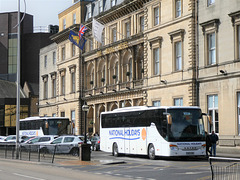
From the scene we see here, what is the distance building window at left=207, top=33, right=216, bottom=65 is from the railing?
27417 millimetres

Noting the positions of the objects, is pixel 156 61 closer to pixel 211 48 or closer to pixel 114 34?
pixel 211 48

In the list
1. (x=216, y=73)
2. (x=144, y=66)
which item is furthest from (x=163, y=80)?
(x=216, y=73)

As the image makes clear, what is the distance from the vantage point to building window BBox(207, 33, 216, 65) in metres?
41.6

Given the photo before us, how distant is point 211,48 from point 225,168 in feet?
→ 94.7

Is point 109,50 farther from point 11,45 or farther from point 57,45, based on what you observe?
point 11,45

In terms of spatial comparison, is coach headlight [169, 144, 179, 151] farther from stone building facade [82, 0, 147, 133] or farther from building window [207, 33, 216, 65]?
stone building facade [82, 0, 147, 133]

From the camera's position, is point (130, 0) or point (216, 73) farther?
point (130, 0)

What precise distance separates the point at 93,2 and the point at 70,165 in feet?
134

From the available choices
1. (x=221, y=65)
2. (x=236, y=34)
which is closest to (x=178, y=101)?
(x=221, y=65)

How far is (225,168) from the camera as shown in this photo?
46.1 feet

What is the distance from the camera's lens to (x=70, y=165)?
93.9ft

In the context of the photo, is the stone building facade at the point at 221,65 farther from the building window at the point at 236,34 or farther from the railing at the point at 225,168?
the railing at the point at 225,168

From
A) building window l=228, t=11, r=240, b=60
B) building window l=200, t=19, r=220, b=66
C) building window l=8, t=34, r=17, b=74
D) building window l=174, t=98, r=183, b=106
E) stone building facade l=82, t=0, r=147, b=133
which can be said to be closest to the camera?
building window l=228, t=11, r=240, b=60

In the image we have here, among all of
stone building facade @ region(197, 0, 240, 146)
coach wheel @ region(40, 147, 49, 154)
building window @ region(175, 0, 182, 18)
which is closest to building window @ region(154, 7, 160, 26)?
building window @ region(175, 0, 182, 18)
